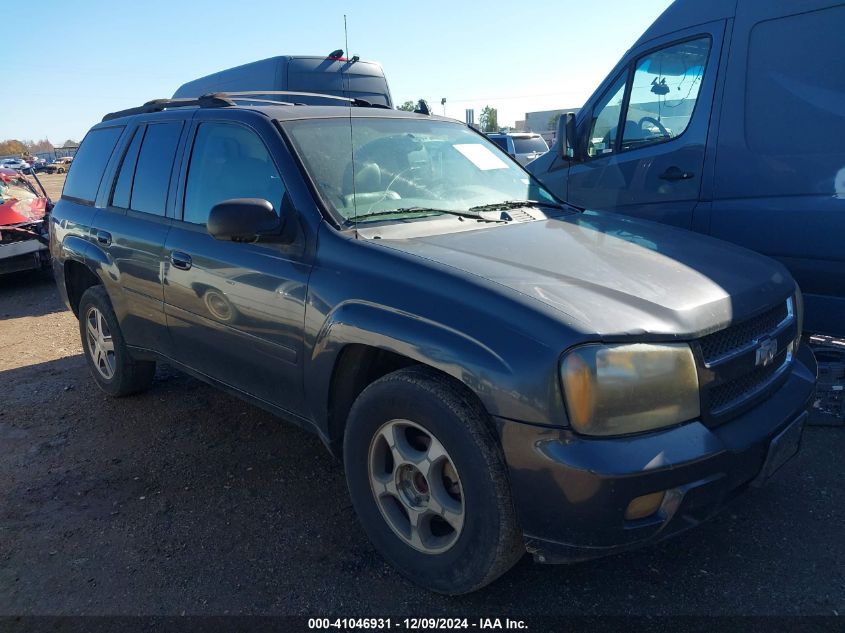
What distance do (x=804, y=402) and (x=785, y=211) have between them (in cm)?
156

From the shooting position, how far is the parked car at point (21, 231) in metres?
8.75

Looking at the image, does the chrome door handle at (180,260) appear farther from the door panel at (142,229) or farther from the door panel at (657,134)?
the door panel at (657,134)

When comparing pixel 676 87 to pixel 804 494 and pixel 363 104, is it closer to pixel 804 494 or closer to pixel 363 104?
pixel 363 104

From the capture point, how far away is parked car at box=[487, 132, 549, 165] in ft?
50.8

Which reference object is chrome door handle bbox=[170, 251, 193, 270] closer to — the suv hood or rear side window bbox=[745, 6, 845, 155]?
the suv hood

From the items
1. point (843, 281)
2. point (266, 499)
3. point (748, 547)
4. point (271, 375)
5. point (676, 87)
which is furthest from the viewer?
point (676, 87)

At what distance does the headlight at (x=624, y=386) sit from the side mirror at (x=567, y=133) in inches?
124

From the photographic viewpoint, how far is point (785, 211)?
12.4ft

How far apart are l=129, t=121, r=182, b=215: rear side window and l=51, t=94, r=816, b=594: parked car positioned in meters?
0.02

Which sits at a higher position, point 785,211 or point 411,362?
point 785,211

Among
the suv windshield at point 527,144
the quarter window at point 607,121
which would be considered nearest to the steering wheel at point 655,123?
the quarter window at point 607,121

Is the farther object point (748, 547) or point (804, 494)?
point (804, 494)

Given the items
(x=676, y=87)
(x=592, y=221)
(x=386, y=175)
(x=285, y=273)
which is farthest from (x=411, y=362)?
(x=676, y=87)

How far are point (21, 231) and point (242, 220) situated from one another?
25.3 ft
